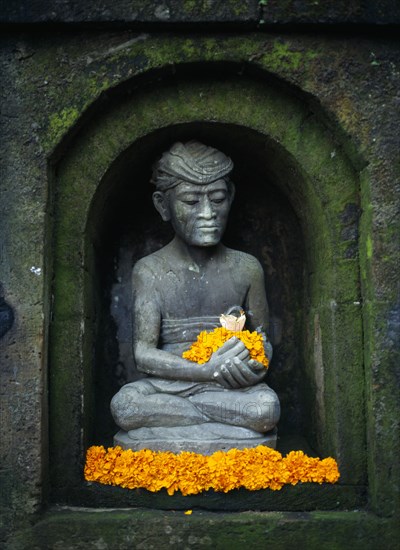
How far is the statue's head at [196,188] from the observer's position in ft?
15.1

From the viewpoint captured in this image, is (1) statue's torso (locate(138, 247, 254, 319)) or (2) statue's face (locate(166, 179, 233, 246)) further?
(1) statue's torso (locate(138, 247, 254, 319))

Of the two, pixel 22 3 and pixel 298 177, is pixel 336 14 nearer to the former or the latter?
pixel 298 177

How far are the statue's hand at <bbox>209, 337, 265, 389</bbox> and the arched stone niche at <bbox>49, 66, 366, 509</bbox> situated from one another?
49 cm

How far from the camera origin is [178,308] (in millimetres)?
4742

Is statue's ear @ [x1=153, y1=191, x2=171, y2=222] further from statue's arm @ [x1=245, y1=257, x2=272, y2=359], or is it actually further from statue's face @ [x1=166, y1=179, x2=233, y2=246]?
statue's arm @ [x1=245, y1=257, x2=272, y2=359]

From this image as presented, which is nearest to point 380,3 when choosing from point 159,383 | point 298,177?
point 298,177

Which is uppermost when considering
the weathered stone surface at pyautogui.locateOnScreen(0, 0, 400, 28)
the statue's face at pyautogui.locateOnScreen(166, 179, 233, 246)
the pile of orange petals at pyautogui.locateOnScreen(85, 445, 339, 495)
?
the weathered stone surface at pyautogui.locateOnScreen(0, 0, 400, 28)

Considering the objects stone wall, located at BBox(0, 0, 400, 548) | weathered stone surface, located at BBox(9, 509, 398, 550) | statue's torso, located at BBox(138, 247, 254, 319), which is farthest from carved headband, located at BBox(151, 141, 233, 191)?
weathered stone surface, located at BBox(9, 509, 398, 550)

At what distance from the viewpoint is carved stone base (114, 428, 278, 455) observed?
4223mm

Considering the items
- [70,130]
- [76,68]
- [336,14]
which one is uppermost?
[336,14]

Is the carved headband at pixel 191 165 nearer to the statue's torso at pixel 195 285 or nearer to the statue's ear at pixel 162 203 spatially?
the statue's ear at pixel 162 203

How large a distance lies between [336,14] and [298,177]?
106cm

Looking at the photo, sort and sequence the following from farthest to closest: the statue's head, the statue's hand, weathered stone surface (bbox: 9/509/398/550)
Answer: the statue's head, the statue's hand, weathered stone surface (bbox: 9/509/398/550)

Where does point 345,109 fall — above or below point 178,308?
above
